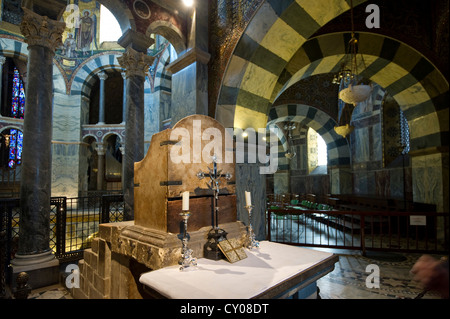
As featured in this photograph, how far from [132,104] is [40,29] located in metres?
1.93

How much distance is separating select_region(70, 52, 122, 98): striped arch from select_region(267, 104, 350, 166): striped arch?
10.4m

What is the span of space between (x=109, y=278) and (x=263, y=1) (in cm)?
463

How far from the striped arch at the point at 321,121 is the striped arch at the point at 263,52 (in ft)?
20.0

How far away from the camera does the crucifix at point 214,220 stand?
Result: 234cm

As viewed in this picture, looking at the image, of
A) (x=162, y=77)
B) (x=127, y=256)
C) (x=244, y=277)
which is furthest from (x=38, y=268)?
(x=162, y=77)

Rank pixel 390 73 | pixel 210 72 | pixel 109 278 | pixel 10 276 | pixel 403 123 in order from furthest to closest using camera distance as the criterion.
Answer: pixel 403 123
pixel 390 73
pixel 210 72
pixel 10 276
pixel 109 278

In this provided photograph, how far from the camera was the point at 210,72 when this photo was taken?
4754 mm

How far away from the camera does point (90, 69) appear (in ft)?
47.9

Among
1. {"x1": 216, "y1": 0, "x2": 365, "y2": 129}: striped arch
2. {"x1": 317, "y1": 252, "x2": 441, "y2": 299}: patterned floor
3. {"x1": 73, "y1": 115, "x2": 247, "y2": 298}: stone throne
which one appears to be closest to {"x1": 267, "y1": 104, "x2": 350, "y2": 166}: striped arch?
{"x1": 216, "y1": 0, "x2": 365, "y2": 129}: striped arch

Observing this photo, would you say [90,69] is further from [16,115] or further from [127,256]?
[127,256]

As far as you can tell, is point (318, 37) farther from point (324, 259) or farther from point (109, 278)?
point (109, 278)

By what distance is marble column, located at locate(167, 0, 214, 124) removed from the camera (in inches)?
179

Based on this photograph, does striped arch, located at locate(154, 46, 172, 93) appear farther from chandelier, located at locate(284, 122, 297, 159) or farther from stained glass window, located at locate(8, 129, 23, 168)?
stained glass window, located at locate(8, 129, 23, 168)
